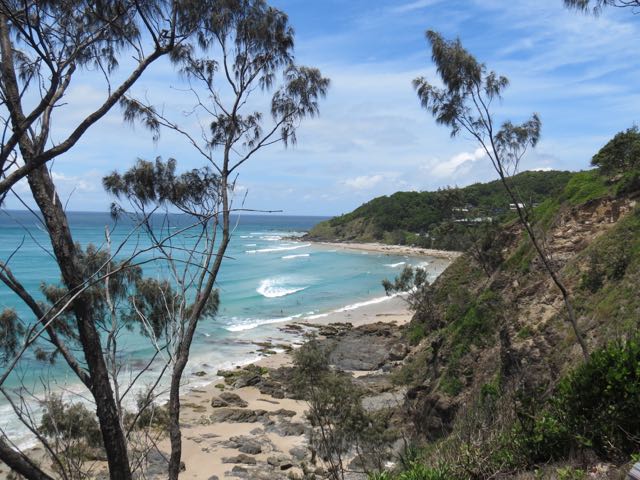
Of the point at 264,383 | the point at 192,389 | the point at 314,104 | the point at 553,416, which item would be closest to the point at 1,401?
the point at 192,389

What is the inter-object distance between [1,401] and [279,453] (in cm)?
1181

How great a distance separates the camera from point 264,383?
25.7 meters

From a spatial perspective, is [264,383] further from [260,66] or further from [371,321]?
[260,66]

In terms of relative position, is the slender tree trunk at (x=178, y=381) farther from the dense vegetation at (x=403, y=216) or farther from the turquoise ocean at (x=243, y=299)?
the dense vegetation at (x=403, y=216)

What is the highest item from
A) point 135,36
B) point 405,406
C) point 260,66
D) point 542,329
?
point 260,66

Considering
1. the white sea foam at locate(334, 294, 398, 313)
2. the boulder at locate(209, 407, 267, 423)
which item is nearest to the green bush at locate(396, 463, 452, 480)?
the boulder at locate(209, 407, 267, 423)

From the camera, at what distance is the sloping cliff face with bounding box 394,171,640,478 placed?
10.8m

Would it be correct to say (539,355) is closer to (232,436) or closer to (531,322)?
(531,322)

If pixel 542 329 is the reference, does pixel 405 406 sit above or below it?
below

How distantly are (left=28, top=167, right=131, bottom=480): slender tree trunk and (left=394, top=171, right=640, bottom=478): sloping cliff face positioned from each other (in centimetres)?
446

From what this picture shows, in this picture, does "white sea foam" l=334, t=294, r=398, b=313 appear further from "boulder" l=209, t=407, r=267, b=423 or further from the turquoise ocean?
"boulder" l=209, t=407, r=267, b=423

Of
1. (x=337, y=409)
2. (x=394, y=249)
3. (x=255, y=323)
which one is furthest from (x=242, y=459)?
(x=394, y=249)

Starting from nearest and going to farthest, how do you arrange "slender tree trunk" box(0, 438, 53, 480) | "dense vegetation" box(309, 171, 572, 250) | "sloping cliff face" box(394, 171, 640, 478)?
1. "slender tree trunk" box(0, 438, 53, 480)
2. "sloping cliff face" box(394, 171, 640, 478)
3. "dense vegetation" box(309, 171, 572, 250)

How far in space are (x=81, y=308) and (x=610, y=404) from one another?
18.4ft
